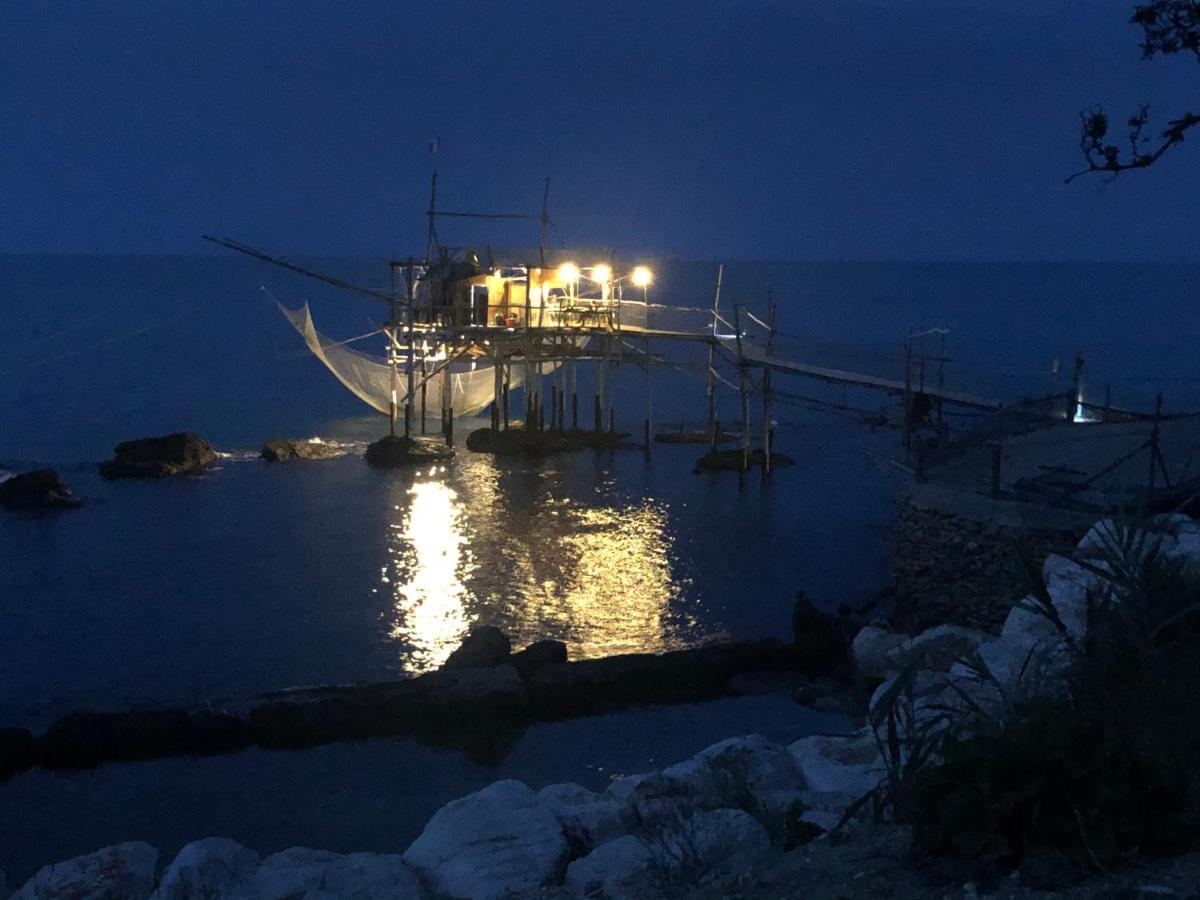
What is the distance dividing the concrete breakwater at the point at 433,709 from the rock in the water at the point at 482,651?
0.06 meters

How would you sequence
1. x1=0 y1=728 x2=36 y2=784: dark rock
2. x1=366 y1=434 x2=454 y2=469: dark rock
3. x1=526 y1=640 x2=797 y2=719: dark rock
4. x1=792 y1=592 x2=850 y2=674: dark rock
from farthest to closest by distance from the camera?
x1=366 y1=434 x2=454 y2=469: dark rock, x1=792 y1=592 x2=850 y2=674: dark rock, x1=526 y1=640 x2=797 y2=719: dark rock, x1=0 y1=728 x2=36 y2=784: dark rock

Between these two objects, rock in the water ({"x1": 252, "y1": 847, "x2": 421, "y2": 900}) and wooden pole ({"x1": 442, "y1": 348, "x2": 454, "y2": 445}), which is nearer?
rock in the water ({"x1": 252, "y1": 847, "x2": 421, "y2": 900})

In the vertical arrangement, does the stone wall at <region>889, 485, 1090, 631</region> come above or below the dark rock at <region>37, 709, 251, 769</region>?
above

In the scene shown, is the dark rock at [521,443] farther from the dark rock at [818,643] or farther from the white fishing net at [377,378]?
the dark rock at [818,643]

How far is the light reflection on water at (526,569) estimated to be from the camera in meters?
16.3

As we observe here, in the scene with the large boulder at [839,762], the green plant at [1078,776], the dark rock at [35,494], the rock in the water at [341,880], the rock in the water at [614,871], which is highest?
the green plant at [1078,776]

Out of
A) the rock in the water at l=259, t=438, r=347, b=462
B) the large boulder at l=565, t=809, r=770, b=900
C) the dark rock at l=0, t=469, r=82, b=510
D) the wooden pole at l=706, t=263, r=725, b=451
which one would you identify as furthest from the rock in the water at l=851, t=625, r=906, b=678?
the rock in the water at l=259, t=438, r=347, b=462

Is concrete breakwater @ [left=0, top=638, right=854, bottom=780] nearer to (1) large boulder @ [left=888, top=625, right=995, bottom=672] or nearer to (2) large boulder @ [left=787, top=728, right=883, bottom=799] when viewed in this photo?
(1) large boulder @ [left=888, top=625, right=995, bottom=672]

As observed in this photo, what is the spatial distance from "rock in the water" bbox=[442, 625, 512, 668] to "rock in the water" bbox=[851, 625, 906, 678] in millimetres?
3963

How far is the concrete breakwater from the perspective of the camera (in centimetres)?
1212

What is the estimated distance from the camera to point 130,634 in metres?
16.4

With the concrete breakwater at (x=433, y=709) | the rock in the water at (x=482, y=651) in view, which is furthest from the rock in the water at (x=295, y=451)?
the concrete breakwater at (x=433, y=709)

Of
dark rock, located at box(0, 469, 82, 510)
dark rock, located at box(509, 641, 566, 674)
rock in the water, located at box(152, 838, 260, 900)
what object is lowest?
dark rock, located at box(509, 641, 566, 674)

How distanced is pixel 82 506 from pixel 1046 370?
164 ft
